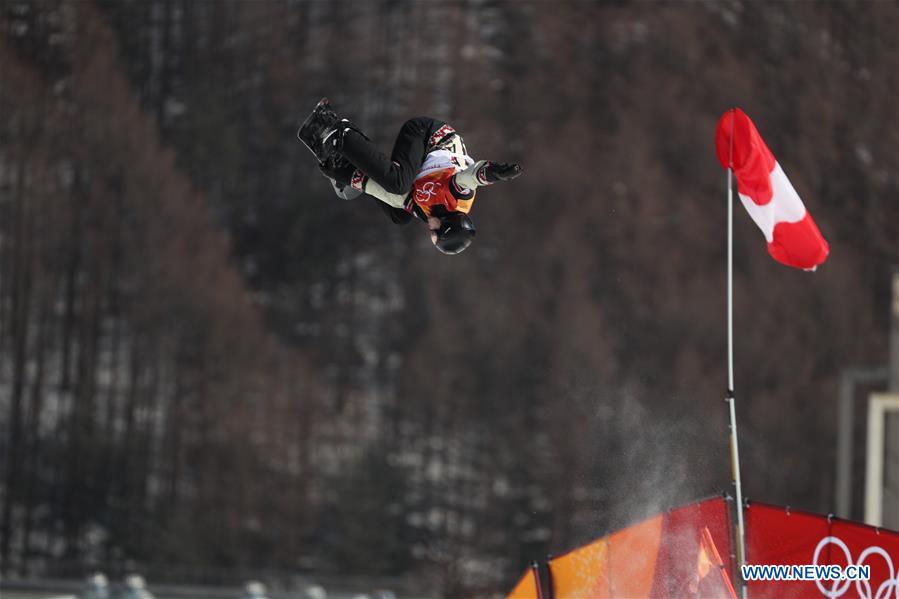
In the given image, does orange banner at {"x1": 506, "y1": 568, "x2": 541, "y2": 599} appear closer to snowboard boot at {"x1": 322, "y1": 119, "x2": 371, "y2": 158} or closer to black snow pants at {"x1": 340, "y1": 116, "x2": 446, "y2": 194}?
black snow pants at {"x1": 340, "y1": 116, "x2": 446, "y2": 194}

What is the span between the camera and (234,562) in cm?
2050

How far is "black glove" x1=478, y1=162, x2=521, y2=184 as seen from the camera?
6684 mm

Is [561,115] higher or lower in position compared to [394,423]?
higher

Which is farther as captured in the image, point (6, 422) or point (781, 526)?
point (6, 422)

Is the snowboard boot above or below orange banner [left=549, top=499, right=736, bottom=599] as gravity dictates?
above

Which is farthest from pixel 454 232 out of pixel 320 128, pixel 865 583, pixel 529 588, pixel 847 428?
pixel 847 428

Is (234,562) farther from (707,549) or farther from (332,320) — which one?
(707,549)

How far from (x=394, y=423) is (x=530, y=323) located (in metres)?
2.75

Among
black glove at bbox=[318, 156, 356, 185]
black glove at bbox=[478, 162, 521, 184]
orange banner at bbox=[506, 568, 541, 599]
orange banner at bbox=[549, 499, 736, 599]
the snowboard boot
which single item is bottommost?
orange banner at bbox=[506, 568, 541, 599]

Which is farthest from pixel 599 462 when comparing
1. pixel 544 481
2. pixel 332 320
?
pixel 332 320

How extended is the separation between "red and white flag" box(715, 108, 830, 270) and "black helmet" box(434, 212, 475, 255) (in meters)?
2.02

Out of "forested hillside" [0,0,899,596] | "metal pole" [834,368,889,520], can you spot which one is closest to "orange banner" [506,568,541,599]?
"metal pole" [834,368,889,520]

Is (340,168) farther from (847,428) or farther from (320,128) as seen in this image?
(847,428)

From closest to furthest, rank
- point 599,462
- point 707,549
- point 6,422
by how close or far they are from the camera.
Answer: point 707,549
point 599,462
point 6,422
